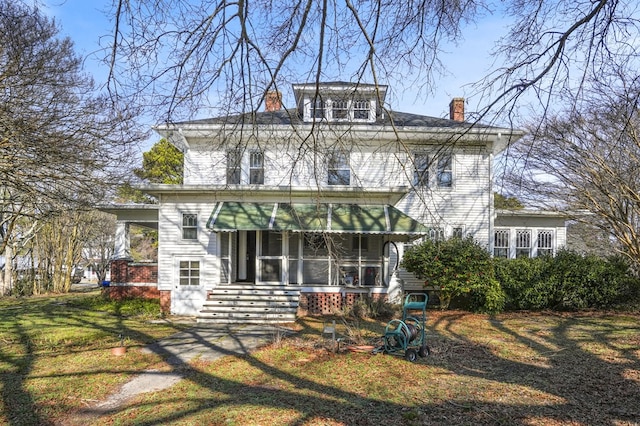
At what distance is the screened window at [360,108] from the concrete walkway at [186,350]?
5.08m

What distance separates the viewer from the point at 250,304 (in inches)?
532

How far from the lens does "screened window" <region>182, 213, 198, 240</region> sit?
15.1m

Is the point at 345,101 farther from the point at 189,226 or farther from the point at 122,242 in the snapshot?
the point at 122,242

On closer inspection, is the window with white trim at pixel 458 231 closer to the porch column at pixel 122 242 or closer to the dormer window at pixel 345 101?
the dormer window at pixel 345 101

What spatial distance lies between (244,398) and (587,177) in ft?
46.9

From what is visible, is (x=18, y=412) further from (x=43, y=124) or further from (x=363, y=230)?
(x=363, y=230)

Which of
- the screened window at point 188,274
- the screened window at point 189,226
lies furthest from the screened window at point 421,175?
the screened window at point 189,226

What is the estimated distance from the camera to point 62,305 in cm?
1716

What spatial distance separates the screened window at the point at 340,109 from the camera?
17.2 ft

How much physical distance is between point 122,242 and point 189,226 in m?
4.13

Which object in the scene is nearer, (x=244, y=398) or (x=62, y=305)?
(x=244, y=398)

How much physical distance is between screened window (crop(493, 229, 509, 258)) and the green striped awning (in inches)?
252

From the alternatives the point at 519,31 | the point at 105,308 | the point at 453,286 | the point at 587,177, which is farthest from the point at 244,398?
the point at 587,177

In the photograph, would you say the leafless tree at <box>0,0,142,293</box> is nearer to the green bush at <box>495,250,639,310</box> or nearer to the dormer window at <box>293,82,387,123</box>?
the dormer window at <box>293,82,387,123</box>
